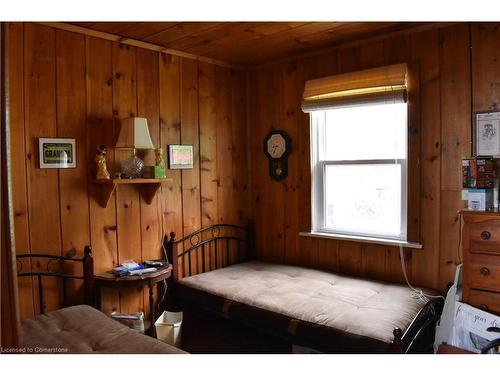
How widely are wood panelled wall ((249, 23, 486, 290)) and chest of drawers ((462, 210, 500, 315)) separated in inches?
19.5

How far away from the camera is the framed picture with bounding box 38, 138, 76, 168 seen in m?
2.36

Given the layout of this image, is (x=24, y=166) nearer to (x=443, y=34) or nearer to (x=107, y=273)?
(x=107, y=273)

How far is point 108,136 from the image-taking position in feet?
8.87

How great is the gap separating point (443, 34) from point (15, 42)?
2.66 meters

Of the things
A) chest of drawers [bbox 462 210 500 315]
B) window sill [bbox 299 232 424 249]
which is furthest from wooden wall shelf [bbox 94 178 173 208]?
chest of drawers [bbox 462 210 500 315]

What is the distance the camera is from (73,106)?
2521 mm

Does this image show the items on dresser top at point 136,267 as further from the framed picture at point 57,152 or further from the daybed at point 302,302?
the framed picture at point 57,152

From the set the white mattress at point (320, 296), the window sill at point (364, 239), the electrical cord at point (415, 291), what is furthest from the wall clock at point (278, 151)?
the electrical cord at point (415, 291)

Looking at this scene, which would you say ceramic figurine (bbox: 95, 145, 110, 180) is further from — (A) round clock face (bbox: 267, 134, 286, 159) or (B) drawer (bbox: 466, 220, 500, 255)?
(B) drawer (bbox: 466, 220, 500, 255)

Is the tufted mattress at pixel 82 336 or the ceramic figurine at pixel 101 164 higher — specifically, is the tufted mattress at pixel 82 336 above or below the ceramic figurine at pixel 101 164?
below

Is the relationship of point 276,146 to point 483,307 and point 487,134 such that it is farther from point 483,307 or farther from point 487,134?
point 483,307

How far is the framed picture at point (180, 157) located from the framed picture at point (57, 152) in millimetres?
746

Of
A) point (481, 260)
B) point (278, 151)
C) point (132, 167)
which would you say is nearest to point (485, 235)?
point (481, 260)

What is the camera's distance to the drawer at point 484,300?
1955mm
